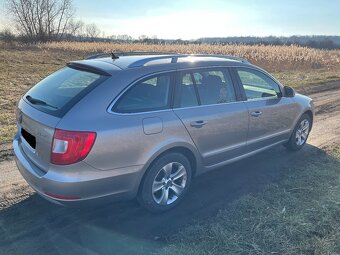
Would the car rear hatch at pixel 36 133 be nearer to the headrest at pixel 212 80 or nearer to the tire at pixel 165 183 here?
the tire at pixel 165 183

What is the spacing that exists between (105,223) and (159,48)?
2620 centimetres

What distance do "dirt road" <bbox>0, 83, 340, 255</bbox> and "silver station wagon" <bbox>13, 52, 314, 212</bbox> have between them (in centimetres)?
25

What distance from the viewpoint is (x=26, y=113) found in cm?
367

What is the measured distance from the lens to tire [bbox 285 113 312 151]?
5859 mm

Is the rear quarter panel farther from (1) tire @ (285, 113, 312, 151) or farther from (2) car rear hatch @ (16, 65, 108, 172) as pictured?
(1) tire @ (285, 113, 312, 151)

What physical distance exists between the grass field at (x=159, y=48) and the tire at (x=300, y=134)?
4.91 meters

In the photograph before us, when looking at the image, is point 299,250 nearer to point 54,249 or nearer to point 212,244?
point 212,244

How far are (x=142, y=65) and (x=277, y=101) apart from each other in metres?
2.41

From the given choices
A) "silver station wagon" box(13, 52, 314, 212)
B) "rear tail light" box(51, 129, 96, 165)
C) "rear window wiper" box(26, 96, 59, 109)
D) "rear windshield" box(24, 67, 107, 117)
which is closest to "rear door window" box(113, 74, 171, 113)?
"silver station wagon" box(13, 52, 314, 212)

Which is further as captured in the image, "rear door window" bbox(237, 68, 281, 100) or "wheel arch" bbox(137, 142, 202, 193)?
"rear door window" bbox(237, 68, 281, 100)

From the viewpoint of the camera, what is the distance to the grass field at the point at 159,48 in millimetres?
9555

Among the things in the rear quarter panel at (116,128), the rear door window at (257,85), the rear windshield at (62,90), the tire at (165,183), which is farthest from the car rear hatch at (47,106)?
the rear door window at (257,85)

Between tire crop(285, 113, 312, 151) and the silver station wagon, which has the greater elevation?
the silver station wagon

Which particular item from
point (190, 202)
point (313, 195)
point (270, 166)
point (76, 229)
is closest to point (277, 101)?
point (270, 166)
